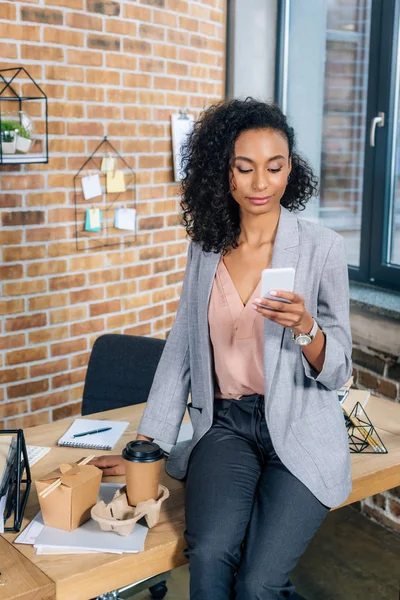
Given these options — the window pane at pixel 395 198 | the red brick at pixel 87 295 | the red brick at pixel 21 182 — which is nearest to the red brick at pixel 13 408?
the red brick at pixel 87 295

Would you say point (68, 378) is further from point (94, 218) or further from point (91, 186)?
point (91, 186)

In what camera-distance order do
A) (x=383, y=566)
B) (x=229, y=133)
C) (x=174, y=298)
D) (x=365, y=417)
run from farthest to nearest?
(x=174, y=298) → (x=383, y=566) → (x=365, y=417) → (x=229, y=133)

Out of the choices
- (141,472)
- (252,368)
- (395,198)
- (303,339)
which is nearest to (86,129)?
(395,198)

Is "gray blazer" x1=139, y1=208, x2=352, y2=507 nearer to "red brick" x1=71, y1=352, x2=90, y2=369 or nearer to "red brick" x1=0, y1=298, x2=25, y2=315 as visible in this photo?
"red brick" x1=0, y1=298, x2=25, y2=315

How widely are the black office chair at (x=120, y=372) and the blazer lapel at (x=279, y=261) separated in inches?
27.9

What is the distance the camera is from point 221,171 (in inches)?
74.4

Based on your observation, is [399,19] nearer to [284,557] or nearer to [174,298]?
[174,298]

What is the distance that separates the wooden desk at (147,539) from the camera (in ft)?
4.47

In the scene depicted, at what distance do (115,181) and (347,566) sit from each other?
184 cm

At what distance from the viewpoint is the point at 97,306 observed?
3.28 metres

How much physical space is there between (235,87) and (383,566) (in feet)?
7.67

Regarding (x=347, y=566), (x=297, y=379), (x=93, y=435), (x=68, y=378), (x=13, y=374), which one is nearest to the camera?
(x=297, y=379)

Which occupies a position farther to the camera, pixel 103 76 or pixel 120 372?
pixel 103 76

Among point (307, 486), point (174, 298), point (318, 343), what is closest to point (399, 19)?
point (174, 298)
